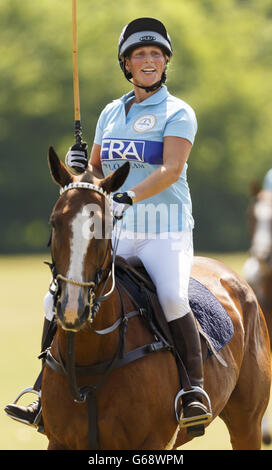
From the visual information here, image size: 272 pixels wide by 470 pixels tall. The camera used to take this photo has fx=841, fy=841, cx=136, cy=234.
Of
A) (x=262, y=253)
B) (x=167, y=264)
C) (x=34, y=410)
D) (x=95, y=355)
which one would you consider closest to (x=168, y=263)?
(x=167, y=264)

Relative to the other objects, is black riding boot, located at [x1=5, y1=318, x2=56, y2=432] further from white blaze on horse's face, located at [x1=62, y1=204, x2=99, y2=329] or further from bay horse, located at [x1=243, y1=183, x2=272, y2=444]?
bay horse, located at [x1=243, y1=183, x2=272, y2=444]

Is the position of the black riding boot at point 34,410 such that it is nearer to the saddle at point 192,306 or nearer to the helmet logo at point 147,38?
the saddle at point 192,306

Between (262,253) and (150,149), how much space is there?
16.8 feet

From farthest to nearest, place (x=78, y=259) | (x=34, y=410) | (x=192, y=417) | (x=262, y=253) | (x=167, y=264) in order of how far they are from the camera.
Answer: (x=262, y=253)
(x=34, y=410)
(x=167, y=264)
(x=192, y=417)
(x=78, y=259)

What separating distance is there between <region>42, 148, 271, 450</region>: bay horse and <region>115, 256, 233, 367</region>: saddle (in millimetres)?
87

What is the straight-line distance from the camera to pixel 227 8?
5578cm

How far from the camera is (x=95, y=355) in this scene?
4777mm

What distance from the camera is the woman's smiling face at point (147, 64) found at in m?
5.46

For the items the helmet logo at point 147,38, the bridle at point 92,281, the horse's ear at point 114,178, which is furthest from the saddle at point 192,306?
the helmet logo at point 147,38

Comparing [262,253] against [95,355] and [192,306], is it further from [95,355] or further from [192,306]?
[95,355]

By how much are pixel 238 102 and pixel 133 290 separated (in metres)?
43.1

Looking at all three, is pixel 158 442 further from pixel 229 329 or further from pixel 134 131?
A: pixel 134 131

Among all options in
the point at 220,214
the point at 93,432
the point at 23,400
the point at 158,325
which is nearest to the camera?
the point at 93,432
